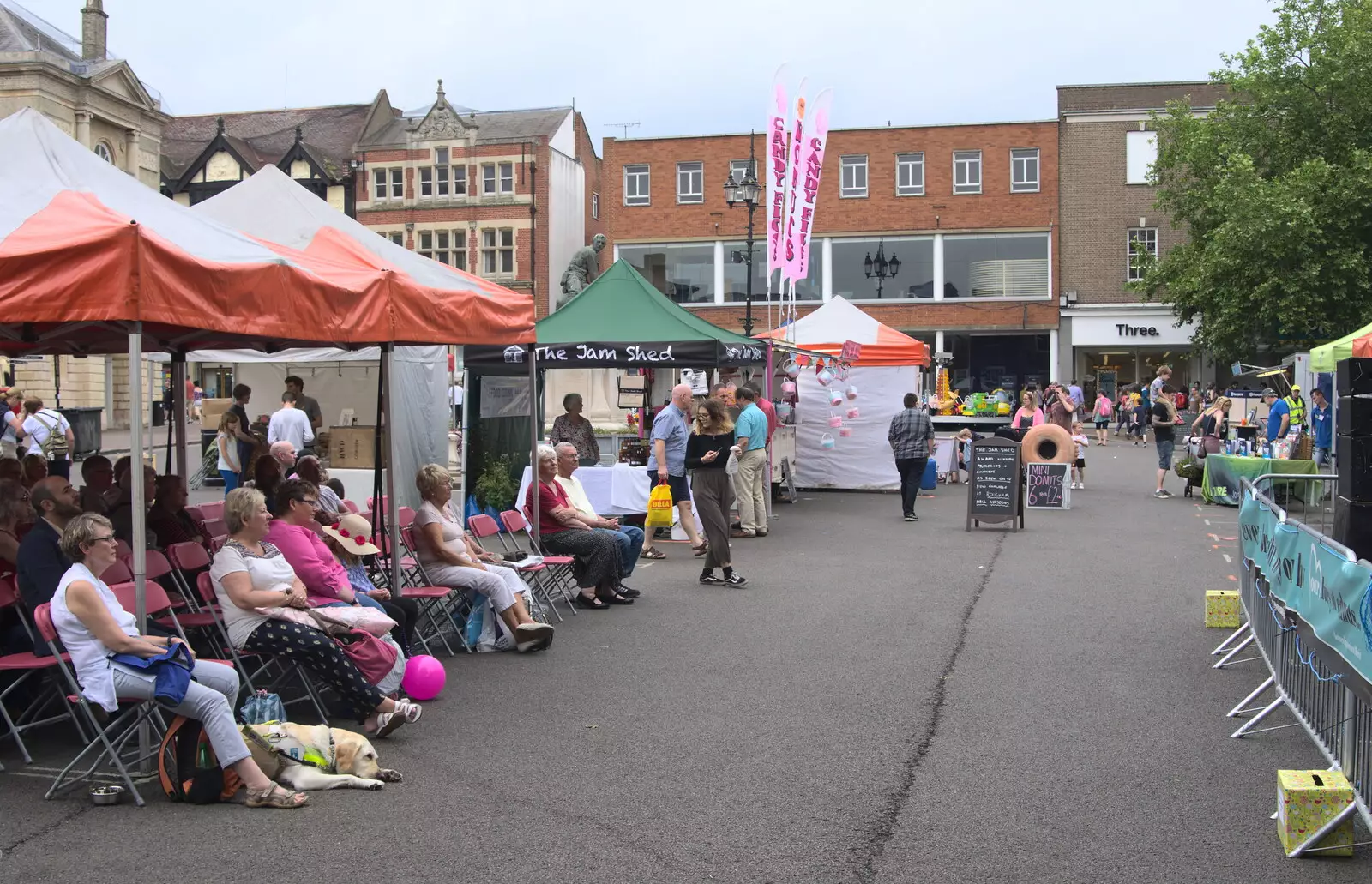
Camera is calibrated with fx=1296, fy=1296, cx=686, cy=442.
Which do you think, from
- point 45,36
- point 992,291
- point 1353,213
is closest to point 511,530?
point 1353,213

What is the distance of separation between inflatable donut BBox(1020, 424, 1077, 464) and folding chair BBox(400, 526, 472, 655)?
492 inches

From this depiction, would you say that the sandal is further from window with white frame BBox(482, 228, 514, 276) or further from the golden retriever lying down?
window with white frame BBox(482, 228, 514, 276)

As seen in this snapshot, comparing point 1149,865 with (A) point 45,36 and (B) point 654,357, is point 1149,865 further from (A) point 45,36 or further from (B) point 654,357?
(A) point 45,36

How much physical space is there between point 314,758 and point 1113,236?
45.8 m

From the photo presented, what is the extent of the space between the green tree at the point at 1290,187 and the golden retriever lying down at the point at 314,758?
33.2m

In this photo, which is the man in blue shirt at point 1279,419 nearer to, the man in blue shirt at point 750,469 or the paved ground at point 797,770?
the man in blue shirt at point 750,469

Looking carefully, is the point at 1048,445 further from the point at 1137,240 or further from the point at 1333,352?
the point at 1137,240

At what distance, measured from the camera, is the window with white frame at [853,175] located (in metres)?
Answer: 49.0

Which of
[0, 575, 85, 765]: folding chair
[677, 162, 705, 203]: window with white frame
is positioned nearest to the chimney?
[677, 162, 705, 203]: window with white frame

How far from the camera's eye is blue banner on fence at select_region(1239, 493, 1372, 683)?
15.5ft

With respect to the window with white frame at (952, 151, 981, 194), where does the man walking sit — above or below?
below

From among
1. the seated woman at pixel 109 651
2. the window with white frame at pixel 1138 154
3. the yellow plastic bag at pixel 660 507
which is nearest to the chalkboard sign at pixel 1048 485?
the yellow plastic bag at pixel 660 507

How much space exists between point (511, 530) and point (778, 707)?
405cm

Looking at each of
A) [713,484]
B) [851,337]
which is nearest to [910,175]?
[851,337]
